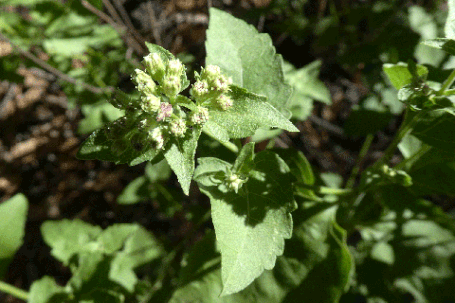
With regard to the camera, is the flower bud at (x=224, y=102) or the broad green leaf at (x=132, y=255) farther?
the broad green leaf at (x=132, y=255)

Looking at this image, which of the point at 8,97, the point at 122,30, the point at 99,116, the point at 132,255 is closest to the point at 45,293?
the point at 132,255

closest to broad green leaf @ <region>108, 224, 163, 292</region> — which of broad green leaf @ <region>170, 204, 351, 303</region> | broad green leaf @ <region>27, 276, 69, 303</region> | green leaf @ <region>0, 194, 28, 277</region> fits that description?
broad green leaf @ <region>27, 276, 69, 303</region>

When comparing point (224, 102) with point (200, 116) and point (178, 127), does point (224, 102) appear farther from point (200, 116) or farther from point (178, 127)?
point (178, 127)

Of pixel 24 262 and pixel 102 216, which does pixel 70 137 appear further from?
pixel 24 262

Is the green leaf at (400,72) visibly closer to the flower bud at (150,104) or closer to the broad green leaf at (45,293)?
the flower bud at (150,104)

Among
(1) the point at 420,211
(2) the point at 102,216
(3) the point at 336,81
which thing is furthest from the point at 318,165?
(2) the point at 102,216

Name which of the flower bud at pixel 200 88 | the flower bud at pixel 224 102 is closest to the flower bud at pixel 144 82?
the flower bud at pixel 200 88
